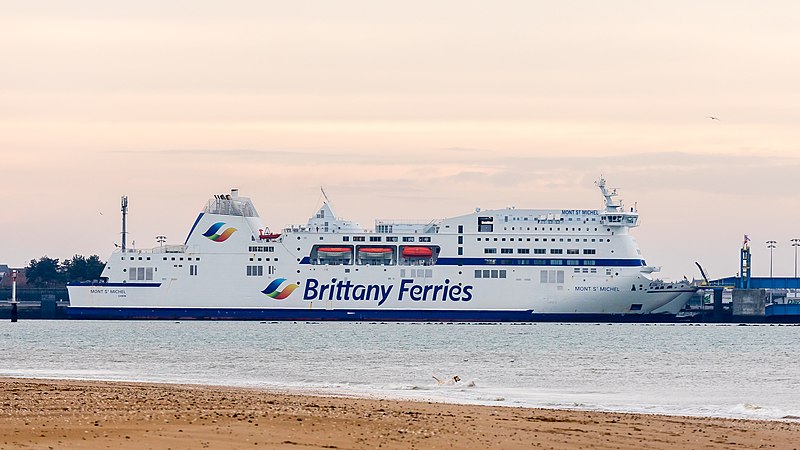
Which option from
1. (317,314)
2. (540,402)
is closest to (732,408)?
(540,402)

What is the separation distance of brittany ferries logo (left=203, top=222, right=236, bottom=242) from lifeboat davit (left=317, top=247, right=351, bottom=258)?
17.1ft

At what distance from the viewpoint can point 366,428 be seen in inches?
677

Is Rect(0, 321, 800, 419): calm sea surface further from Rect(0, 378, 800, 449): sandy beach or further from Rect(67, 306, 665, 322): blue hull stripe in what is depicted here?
Rect(67, 306, 665, 322): blue hull stripe

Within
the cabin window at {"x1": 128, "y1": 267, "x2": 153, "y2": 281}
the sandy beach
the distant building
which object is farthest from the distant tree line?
the sandy beach

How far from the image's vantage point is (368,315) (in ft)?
248

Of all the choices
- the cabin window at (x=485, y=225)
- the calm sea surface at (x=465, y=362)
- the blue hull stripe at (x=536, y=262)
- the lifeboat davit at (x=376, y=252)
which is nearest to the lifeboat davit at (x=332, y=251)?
the lifeboat davit at (x=376, y=252)

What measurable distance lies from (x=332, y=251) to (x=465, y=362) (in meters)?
37.1

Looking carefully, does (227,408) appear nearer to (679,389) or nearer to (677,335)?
(679,389)

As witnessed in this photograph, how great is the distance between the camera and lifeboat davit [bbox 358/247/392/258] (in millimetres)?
76312

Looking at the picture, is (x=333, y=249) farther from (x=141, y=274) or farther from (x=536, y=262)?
(x=536, y=262)

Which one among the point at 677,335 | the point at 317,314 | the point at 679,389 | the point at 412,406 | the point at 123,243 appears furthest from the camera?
the point at 123,243

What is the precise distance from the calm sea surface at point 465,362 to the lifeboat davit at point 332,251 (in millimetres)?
9355

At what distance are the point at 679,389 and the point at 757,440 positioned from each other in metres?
12.3

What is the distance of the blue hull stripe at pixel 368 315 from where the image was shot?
245 feet
